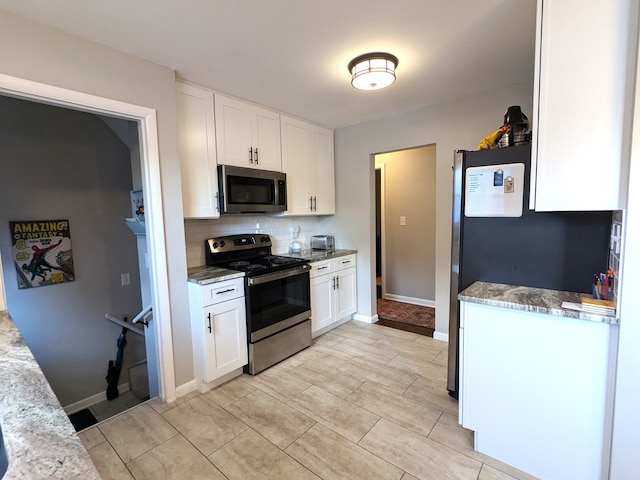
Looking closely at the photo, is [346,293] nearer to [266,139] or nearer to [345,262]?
[345,262]

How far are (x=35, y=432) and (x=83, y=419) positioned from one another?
3.01 m

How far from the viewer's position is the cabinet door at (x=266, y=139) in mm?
2965

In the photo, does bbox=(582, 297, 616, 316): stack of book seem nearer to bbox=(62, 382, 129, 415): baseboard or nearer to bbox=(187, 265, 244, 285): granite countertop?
bbox=(187, 265, 244, 285): granite countertop

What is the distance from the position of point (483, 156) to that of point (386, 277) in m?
3.19

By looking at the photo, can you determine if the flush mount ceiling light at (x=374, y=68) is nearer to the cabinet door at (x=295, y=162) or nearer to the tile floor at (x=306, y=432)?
the cabinet door at (x=295, y=162)

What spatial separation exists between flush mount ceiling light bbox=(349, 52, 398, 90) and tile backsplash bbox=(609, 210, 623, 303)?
61.2 inches

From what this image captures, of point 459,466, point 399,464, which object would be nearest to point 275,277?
point 399,464

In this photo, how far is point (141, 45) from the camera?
191cm

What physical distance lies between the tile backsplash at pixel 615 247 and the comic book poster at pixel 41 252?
13.3 feet

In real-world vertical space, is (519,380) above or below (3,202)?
below

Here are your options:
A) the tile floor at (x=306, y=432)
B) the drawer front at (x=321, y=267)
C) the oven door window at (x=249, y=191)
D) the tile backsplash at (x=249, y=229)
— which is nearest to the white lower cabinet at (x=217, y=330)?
the tile floor at (x=306, y=432)

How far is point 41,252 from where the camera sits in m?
2.80

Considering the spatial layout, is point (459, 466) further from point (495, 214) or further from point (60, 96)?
point (60, 96)

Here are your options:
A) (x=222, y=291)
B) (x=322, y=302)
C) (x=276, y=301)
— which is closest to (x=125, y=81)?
(x=222, y=291)
